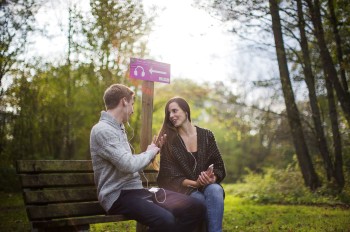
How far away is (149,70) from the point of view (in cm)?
435

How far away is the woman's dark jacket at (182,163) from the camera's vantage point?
4316 millimetres

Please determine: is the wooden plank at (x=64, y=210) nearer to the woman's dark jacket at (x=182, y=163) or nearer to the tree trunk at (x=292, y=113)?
the woman's dark jacket at (x=182, y=163)

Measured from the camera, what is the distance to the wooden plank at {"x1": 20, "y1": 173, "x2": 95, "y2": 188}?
347 centimetres

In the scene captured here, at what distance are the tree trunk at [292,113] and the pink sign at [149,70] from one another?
547 cm

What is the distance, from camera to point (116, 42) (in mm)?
9594

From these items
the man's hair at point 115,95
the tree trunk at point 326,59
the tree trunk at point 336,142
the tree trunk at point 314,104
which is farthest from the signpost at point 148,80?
the tree trunk at point 336,142

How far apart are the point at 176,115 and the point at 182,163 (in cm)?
60

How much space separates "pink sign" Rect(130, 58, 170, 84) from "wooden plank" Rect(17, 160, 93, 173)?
3.71 ft

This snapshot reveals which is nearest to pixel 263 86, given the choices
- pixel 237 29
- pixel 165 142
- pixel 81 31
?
pixel 237 29

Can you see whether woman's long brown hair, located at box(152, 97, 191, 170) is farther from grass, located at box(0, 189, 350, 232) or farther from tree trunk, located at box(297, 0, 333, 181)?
tree trunk, located at box(297, 0, 333, 181)

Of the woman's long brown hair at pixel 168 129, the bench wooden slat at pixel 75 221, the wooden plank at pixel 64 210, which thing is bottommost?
the bench wooden slat at pixel 75 221

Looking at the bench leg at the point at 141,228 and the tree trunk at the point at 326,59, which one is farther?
the tree trunk at the point at 326,59

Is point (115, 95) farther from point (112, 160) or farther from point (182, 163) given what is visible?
point (182, 163)

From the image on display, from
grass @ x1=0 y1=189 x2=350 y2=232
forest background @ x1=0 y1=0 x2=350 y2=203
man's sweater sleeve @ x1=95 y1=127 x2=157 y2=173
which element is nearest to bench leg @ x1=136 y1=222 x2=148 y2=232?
man's sweater sleeve @ x1=95 y1=127 x2=157 y2=173
